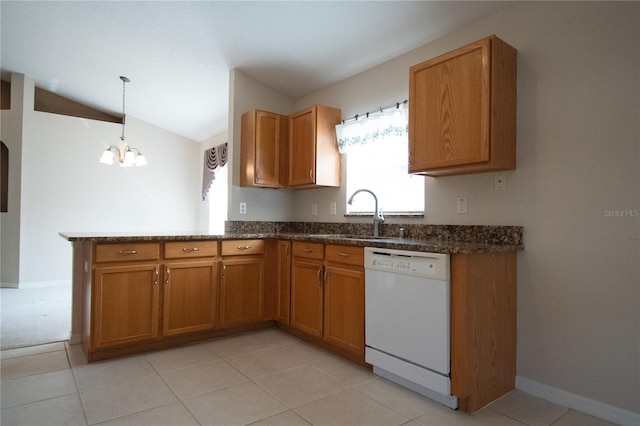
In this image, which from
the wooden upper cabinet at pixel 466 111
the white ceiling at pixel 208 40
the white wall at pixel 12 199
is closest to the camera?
the wooden upper cabinet at pixel 466 111

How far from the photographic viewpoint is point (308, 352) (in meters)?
2.79

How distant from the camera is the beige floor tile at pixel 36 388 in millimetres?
2010

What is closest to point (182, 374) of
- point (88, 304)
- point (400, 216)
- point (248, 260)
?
point (88, 304)

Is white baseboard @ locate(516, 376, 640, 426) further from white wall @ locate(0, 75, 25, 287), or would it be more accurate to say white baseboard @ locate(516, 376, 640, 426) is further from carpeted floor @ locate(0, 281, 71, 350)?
white wall @ locate(0, 75, 25, 287)

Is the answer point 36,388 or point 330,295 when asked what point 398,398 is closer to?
point 330,295

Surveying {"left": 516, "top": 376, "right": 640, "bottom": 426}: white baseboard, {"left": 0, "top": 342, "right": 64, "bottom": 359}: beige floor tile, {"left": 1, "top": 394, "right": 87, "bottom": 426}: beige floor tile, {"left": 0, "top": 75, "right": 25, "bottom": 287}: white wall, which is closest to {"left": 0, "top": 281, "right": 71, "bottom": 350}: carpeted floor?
{"left": 0, "top": 342, "right": 64, "bottom": 359}: beige floor tile

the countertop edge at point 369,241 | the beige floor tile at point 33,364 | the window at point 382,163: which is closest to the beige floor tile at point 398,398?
the countertop edge at point 369,241

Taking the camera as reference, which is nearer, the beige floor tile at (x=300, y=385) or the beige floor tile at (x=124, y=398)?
the beige floor tile at (x=124, y=398)

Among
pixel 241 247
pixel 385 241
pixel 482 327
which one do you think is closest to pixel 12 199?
pixel 241 247

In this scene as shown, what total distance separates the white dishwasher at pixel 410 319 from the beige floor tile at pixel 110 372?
148cm

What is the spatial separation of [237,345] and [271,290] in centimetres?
59

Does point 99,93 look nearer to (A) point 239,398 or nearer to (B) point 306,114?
(B) point 306,114

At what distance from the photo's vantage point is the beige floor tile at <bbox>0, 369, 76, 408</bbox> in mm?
2010

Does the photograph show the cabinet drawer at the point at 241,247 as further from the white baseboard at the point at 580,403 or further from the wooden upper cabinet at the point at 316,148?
the white baseboard at the point at 580,403
